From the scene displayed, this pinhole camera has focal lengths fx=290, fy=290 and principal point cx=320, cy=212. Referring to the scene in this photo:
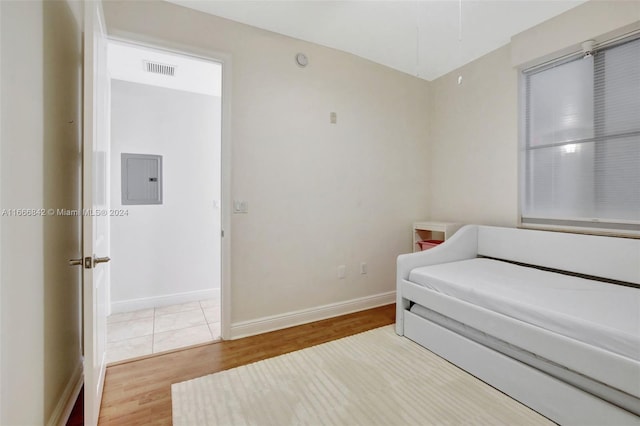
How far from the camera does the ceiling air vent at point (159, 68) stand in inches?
112

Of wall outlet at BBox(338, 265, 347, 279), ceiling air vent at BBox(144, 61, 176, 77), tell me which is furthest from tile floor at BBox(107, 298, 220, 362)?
ceiling air vent at BBox(144, 61, 176, 77)

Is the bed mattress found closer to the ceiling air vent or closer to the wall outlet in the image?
the wall outlet

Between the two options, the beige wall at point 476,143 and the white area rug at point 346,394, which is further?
the beige wall at point 476,143

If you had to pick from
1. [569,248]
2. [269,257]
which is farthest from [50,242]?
[569,248]

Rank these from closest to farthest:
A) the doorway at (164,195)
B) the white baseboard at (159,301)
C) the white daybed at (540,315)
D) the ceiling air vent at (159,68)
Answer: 1. the white daybed at (540,315)
2. the ceiling air vent at (159,68)
3. the doorway at (164,195)
4. the white baseboard at (159,301)

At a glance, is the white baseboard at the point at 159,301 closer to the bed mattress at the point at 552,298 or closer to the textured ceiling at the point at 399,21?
the bed mattress at the point at 552,298

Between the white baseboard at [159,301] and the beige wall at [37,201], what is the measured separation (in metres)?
1.53

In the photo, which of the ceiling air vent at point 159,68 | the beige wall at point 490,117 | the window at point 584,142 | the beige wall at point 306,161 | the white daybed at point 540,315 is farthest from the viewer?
the ceiling air vent at point 159,68

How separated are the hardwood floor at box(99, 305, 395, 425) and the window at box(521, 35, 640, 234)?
1.88 metres

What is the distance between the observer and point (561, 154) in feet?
8.37

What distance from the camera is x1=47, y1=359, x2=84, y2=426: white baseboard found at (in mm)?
1466

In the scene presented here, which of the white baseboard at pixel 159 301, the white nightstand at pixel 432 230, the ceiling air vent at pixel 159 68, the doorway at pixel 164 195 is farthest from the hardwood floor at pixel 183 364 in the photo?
the ceiling air vent at pixel 159 68

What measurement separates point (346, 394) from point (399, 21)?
2898mm

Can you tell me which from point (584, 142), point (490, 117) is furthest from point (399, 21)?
point (584, 142)
